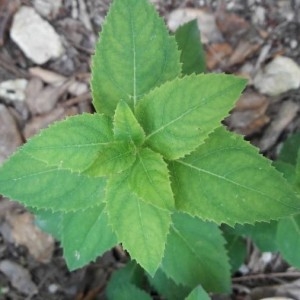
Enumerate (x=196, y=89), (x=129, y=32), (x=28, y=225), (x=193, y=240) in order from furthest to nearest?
(x=28, y=225) < (x=193, y=240) < (x=129, y=32) < (x=196, y=89)

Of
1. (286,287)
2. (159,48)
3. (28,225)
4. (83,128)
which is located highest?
(159,48)

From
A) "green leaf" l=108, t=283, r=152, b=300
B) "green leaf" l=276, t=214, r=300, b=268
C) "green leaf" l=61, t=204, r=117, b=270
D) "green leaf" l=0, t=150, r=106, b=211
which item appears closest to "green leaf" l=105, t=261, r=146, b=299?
"green leaf" l=108, t=283, r=152, b=300

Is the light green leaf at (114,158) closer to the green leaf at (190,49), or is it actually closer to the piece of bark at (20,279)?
the green leaf at (190,49)

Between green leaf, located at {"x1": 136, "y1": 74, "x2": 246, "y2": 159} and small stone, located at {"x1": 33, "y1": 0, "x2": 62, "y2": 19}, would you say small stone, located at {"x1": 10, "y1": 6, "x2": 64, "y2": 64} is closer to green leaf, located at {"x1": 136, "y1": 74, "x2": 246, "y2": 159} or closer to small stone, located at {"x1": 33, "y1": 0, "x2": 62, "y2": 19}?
small stone, located at {"x1": 33, "y1": 0, "x2": 62, "y2": 19}

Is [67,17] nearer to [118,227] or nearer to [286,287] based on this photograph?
[118,227]

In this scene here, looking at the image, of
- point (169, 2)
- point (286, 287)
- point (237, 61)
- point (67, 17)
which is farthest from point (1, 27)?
point (286, 287)

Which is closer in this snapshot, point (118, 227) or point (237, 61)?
point (118, 227)

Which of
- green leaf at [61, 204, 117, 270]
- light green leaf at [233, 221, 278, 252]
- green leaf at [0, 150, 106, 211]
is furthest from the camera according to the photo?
light green leaf at [233, 221, 278, 252]
